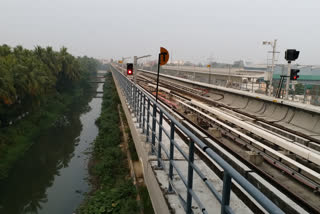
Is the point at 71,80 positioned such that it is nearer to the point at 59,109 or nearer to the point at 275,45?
the point at 59,109

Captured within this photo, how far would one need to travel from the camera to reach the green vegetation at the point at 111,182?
24.0 feet

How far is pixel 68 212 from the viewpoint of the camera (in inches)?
399

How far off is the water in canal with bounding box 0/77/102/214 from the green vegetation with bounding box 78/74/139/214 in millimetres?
977

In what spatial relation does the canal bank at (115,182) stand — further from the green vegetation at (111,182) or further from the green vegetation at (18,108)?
the green vegetation at (18,108)

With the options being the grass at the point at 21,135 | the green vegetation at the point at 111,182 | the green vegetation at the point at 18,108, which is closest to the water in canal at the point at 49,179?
the grass at the point at 21,135

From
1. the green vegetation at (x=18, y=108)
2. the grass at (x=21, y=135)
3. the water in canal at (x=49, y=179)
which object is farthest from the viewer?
the green vegetation at (x=18, y=108)

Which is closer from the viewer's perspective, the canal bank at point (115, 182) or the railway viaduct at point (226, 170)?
the railway viaduct at point (226, 170)

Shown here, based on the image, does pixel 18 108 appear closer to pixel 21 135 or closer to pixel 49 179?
pixel 21 135

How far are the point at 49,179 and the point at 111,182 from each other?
5.08 metres

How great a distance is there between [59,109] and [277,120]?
→ 2612 centimetres

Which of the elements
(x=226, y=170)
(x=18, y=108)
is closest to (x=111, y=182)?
(x=226, y=170)

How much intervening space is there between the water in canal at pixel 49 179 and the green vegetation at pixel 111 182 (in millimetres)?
977

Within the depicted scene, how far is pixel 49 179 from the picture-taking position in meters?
13.1

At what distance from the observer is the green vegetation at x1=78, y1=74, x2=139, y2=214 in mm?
7316
